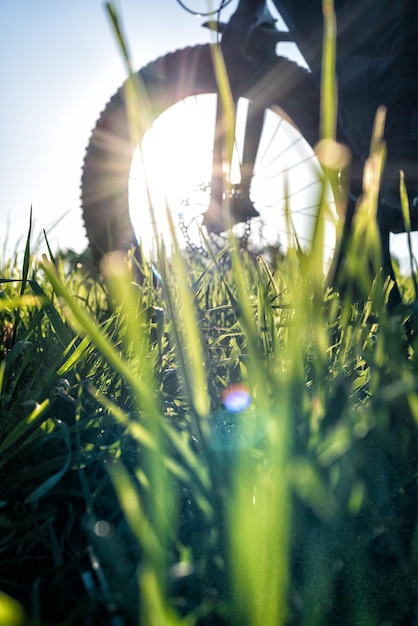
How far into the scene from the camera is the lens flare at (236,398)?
1.49ft

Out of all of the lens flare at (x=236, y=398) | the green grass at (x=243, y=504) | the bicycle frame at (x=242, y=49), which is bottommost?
the green grass at (x=243, y=504)

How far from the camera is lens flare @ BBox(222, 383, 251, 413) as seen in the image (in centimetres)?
45

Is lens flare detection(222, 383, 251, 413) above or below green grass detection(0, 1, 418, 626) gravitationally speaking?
above

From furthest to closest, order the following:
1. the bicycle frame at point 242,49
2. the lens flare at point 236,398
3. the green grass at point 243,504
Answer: the bicycle frame at point 242,49, the lens flare at point 236,398, the green grass at point 243,504

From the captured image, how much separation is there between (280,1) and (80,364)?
1581 mm

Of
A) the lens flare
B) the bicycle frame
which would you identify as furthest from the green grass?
the bicycle frame

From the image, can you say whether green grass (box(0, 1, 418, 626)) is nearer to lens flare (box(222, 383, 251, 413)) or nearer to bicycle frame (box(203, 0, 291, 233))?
lens flare (box(222, 383, 251, 413))

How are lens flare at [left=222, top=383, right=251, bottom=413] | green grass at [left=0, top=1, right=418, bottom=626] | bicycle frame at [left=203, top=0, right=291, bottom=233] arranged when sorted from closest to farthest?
green grass at [left=0, top=1, right=418, bottom=626] < lens flare at [left=222, top=383, right=251, bottom=413] < bicycle frame at [left=203, top=0, right=291, bottom=233]

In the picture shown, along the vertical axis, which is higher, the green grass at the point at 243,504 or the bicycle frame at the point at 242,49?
the bicycle frame at the point at 242,49

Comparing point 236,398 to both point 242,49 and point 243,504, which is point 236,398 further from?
point 242,49

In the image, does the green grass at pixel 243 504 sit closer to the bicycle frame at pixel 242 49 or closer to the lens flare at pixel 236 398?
the lens flare at pixel 236 398

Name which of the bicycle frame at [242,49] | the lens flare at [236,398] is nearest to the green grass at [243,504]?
the lens flare at [236,398]

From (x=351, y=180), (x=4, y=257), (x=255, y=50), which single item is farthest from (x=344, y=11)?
(x=4, y=257)

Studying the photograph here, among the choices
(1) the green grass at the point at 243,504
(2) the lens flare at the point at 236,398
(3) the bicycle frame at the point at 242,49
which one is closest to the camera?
(1) the green grass at the point at 243,504
